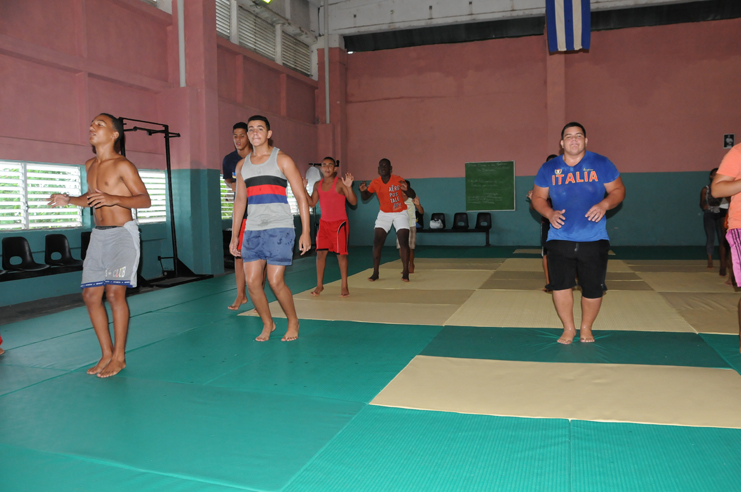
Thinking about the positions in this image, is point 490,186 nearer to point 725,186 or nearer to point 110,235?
point 725,186

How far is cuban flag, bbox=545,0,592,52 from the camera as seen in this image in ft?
36.8

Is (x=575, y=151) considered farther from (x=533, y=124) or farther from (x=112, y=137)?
(x=533, y=124)

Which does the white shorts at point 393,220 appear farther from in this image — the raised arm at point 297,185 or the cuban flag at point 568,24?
the cuban flag at point 568,24

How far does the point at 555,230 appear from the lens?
4.24m

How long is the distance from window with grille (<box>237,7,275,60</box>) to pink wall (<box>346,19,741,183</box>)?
303 cm

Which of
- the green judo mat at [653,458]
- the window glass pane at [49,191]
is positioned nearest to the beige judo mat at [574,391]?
the green judo mat at [653,458]

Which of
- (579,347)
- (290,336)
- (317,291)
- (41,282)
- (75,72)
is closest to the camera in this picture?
(579,347)

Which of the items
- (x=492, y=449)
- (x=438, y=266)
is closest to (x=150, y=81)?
(x=438, y=266)

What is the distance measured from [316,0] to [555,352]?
13390mm

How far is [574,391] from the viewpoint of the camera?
3.19 meters

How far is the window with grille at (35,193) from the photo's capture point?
7195 millimetres

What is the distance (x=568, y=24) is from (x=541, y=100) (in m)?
2.66

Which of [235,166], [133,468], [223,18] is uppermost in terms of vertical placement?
[223,18]

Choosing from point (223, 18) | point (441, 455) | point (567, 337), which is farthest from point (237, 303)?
point (223, 18)
